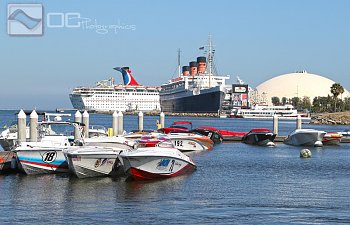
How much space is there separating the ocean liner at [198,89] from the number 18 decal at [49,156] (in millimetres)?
142092

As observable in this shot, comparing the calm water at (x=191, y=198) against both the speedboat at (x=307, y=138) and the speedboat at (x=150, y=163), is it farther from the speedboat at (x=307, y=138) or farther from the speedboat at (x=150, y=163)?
the speedboat at (x=307, y=138)

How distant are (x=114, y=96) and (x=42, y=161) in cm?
16241

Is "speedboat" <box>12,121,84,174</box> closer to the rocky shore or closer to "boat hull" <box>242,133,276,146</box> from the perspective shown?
"boat hull" <box>242,133,276,146</box>

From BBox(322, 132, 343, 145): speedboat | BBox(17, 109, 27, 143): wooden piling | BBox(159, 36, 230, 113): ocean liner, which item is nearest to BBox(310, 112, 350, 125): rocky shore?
BBox(159, 36, 230, 113): ocean liner

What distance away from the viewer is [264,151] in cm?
4712

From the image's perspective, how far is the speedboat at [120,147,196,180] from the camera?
26.4m

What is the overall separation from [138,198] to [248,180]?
7.30 metres

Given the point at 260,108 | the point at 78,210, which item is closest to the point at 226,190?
the point at 78,210

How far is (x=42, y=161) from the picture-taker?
28625mm

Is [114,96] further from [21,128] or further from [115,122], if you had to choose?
[21,128]

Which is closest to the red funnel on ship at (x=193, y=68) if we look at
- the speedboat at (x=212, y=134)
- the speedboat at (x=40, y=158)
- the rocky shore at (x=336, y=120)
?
the rocky shore at (x=336, y=120)

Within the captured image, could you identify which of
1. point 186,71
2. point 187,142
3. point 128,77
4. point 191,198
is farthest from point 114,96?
point 191,198

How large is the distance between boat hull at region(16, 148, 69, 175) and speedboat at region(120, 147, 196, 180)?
3305mm

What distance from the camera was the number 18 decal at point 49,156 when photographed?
28.7 metres
